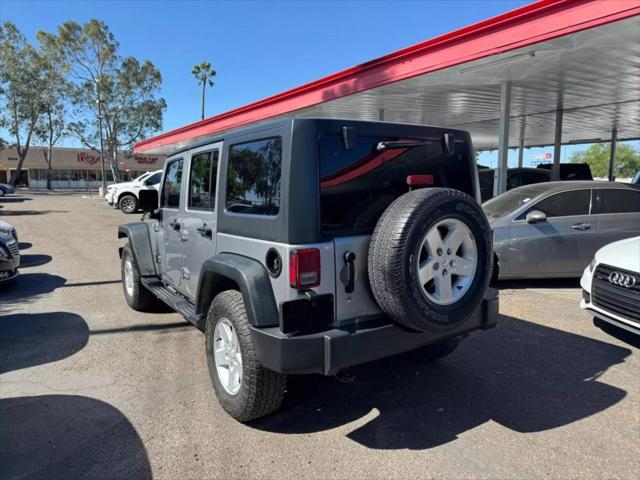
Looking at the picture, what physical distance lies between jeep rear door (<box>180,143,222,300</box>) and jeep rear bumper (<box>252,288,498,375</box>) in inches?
45.3

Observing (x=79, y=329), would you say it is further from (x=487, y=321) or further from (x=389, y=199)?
(x=487, y=321)

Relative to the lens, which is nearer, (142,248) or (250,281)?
(250,281)

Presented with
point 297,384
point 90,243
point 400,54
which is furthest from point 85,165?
point 297,384

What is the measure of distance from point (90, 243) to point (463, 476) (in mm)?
10836

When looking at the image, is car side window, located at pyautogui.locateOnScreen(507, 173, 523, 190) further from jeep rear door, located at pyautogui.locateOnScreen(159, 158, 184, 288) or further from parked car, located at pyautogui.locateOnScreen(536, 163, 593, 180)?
jeep rear door, located at pyautogui.locateOnScreen(159, 158, 184, 288)

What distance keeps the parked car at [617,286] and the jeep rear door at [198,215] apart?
3735mm

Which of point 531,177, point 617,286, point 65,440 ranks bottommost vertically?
point 65,440

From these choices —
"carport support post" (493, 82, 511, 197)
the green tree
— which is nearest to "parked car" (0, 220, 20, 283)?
"carport support post" (493, 82, 511, 197)

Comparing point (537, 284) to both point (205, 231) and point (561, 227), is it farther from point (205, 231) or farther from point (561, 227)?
point (205, 231)

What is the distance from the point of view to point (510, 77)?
31.6 feet

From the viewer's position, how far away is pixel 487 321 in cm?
333

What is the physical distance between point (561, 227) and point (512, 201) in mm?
839

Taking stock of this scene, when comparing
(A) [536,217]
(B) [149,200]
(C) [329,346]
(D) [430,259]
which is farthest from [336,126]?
(A) [536,217]

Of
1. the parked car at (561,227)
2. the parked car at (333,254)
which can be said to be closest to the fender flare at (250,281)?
the parked car at (333,254)
